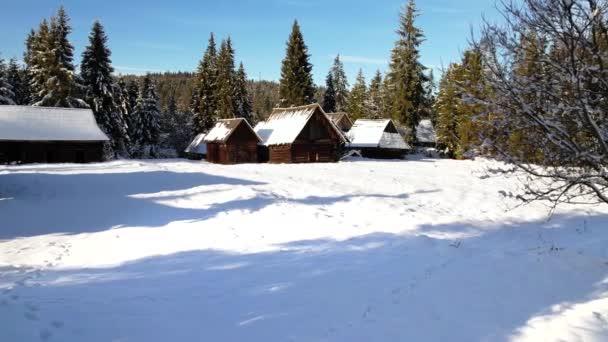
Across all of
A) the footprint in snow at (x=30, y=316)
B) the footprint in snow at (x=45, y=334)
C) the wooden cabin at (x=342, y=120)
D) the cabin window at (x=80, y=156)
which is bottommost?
the footprint in snow at (x=45, y=334)

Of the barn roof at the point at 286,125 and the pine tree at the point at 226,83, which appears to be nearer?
the barn roof at the point at 286,125

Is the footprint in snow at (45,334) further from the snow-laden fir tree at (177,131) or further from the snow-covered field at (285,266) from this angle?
the snow-laden fir tree at (177,131)

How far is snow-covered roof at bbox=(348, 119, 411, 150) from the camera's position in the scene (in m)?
43.8

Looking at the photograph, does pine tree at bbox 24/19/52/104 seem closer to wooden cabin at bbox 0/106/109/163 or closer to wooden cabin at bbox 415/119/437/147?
wooden cabin at bbox 0/106/109/163

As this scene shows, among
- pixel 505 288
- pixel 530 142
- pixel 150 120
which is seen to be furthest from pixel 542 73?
pixel 150 120

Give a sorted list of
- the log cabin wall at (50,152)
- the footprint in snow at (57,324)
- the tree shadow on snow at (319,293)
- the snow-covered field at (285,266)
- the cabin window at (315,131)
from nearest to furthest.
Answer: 1. the footprint in snow at (57,324)
2. the tree shadow on snow at (319,293)
3. the snow-covered field at (285,266)
4. the log cabin wall at (50,152)
5. the cabin window at (315,131)

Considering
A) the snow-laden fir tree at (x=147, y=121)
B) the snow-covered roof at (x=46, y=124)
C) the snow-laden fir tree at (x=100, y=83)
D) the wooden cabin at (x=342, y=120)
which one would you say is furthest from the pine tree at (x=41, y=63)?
the wooden cabin at (x=342, y=120)

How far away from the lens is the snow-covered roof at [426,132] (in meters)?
58.5

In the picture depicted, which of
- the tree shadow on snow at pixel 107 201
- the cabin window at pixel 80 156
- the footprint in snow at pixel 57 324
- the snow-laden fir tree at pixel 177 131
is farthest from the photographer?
the snow-laden fir tree at pixel 177 131

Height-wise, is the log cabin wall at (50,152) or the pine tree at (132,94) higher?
the pine tree at (132,94)

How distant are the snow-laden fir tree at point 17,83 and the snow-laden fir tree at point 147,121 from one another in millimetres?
14764

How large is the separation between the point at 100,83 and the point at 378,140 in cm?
2771

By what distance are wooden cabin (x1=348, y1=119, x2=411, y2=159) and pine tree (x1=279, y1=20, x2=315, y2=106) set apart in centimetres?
679

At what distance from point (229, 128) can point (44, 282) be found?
30.0 metres
